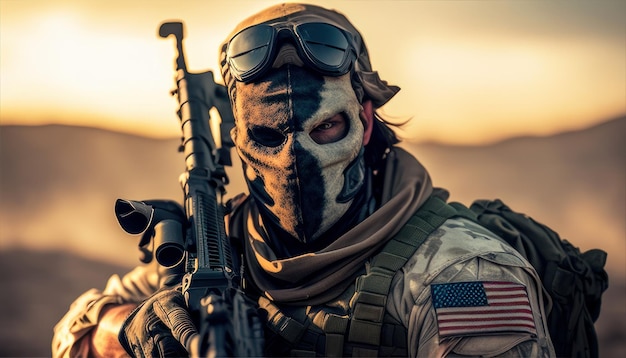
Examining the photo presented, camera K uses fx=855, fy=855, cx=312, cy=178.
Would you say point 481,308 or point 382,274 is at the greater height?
point 382,274

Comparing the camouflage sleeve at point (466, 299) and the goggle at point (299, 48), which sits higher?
the goggle at point (299, 48)

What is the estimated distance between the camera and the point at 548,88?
6.94 m

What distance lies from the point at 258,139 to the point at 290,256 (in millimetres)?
604

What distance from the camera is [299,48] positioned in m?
3.94

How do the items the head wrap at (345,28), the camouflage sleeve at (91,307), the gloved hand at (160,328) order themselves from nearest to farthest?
the gloved hand at (160,328)
the head wrap at (345,28)
the camouflage sleeve at (91,307)

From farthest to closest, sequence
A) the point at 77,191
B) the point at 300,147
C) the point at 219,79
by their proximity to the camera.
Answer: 1. the point at 77,191
2. the point at 219,79
3. the point at 300,147

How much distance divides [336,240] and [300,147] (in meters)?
0.48

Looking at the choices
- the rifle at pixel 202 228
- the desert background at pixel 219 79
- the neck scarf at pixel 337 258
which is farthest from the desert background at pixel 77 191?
the neck scarf at pixel 337 258

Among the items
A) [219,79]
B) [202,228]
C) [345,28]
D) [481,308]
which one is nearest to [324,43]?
[345,28]

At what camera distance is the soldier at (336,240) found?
11.9ft

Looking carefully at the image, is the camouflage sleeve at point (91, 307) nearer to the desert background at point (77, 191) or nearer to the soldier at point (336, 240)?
the soldier at point (336, 240)

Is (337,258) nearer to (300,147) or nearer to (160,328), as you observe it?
(300,147)

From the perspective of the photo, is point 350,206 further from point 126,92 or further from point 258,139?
point 126,92

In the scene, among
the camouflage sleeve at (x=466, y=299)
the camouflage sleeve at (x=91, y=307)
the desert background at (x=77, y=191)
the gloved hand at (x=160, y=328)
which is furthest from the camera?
the desert background at (x=77, y=191)
